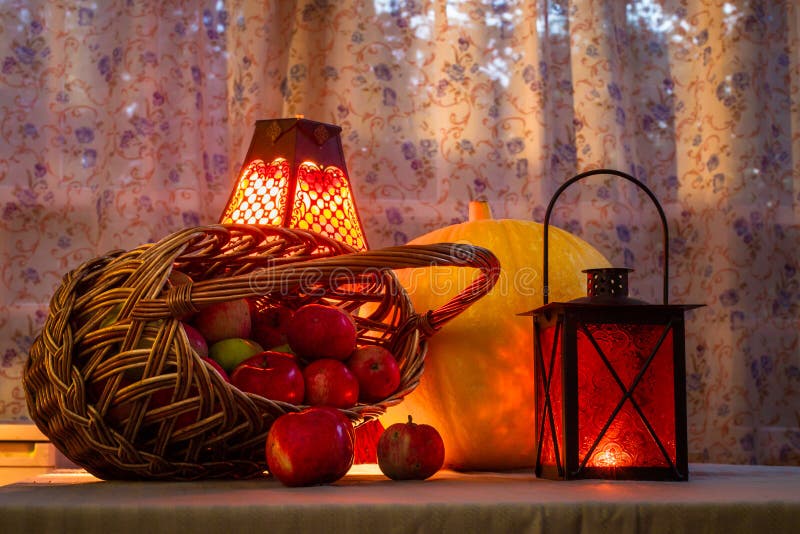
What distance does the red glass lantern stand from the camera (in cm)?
95

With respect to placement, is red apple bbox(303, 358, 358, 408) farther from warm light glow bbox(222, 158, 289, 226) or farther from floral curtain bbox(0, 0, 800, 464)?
floral curtain bbox(0, 0, 800, 464)

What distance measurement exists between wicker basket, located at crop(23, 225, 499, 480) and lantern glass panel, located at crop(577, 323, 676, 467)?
17cm

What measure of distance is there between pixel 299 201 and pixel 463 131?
0.80 m

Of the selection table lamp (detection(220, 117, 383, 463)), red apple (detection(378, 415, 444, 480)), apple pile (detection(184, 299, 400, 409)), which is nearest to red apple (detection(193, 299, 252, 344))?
apple pile (detection(184, 299, 400, 409))

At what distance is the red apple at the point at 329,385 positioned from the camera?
3.26 feet

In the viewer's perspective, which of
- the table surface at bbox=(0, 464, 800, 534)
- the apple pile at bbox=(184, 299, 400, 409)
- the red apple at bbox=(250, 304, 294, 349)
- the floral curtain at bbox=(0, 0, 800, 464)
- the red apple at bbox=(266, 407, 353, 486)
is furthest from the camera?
the floral curtain at bbox=(0, 0, 800, 464)

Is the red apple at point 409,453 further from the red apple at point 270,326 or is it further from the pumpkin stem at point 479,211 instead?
the pumpkin stem at point 479,211

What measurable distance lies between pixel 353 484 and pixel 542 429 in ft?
0.82

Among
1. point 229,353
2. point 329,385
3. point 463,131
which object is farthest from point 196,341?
point 463,131

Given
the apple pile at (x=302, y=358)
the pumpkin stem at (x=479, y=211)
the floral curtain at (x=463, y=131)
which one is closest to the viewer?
the apple pile at (x=302, y=358)

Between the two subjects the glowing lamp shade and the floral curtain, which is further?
the floral curtain

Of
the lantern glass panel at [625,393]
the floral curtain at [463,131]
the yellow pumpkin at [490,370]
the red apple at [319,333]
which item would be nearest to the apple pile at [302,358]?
the red apple at [319,333]

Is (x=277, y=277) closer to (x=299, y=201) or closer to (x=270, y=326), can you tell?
(x=270, y=326)

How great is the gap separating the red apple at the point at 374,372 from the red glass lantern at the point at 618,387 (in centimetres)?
21
